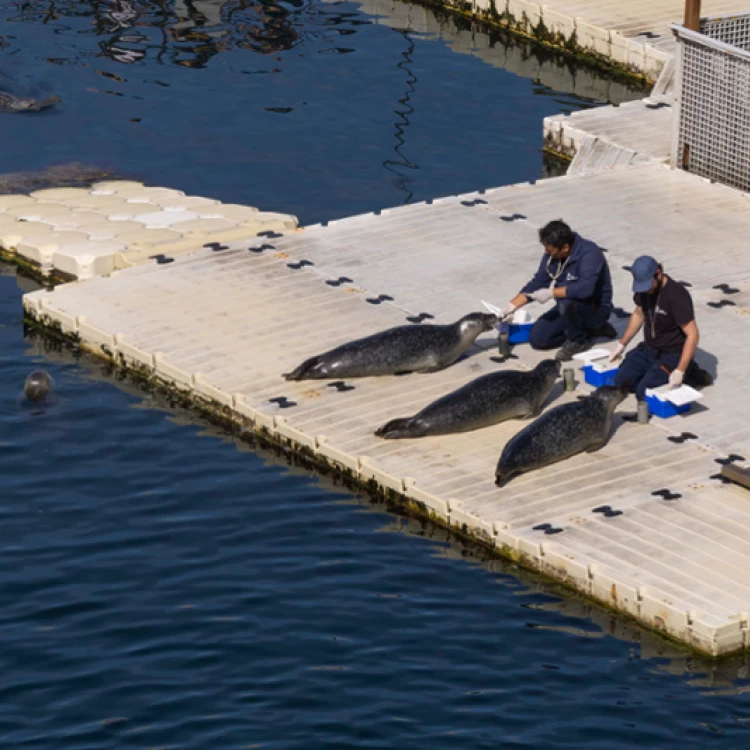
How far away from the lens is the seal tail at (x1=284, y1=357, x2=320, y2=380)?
18.9m

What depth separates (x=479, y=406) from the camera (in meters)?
17.7

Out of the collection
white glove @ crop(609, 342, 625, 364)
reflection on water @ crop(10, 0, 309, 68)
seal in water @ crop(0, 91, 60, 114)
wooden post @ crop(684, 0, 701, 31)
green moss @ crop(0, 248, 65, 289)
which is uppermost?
wooden post @ crop(684, 0, 701, 31)

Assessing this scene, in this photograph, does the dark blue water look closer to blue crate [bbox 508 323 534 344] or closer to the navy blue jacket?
blue crate [bbox 508 323 534 344]

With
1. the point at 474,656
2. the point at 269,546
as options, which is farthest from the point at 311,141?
the point at 474,656

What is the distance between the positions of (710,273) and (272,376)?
18.1 feet

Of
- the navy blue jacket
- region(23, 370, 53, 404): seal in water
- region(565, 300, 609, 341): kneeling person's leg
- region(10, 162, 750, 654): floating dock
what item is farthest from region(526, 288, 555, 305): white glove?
region(23, 370, 53, 404): seal in water

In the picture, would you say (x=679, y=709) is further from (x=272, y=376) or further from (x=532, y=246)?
(x=532, y=246)

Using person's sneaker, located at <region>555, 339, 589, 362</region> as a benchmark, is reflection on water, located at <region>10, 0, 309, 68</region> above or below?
below

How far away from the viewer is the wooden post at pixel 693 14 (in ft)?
79.0

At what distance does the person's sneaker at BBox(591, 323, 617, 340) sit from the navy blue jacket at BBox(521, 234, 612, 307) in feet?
1.48

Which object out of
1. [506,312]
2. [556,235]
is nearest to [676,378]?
[556,235]

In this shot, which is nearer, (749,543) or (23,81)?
(749,543)

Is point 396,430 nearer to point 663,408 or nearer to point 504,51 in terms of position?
point 663,408

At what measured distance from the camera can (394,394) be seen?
18609mm
